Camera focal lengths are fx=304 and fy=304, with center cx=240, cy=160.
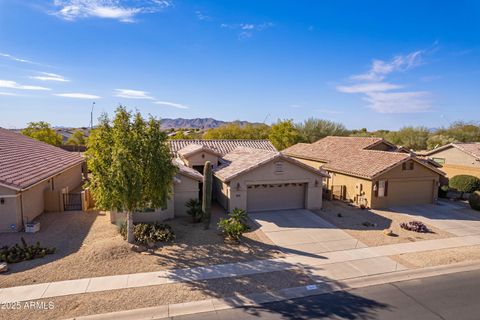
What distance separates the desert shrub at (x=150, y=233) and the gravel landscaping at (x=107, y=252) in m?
0.41

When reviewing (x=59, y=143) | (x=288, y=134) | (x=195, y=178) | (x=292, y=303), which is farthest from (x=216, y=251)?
(x=59, y=143)

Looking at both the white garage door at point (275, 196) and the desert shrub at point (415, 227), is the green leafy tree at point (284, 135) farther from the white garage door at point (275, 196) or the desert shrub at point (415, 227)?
the desert shrub at point (415, 227)

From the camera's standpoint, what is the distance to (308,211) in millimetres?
21422

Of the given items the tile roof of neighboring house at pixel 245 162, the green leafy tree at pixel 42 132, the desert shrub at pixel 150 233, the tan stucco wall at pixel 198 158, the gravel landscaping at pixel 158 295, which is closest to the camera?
the gravel landscaping at pixel 158 295

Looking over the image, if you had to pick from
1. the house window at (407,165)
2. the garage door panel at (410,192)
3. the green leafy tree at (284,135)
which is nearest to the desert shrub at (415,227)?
the garage door panel at (410,192)

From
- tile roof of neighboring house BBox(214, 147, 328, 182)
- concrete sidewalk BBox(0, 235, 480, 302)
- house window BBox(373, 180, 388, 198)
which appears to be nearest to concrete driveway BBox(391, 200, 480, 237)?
house window BBox(373, 180, 388, 198)

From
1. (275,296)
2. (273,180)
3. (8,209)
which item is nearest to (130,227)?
(8,209)

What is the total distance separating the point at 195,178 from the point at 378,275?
38.4 ft

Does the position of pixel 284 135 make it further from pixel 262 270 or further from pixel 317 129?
pixel 262 270

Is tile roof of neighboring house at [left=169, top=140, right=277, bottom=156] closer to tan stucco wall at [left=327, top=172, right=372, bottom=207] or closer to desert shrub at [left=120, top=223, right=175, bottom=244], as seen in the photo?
tan stucco wall at [left=327, top=172, right=372, bottom=207]

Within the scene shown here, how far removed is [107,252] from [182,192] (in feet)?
23.1

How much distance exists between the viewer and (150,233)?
15.3m

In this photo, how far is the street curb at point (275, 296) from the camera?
947 centimetres

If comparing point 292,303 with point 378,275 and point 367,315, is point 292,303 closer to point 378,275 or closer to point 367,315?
point 367,315
